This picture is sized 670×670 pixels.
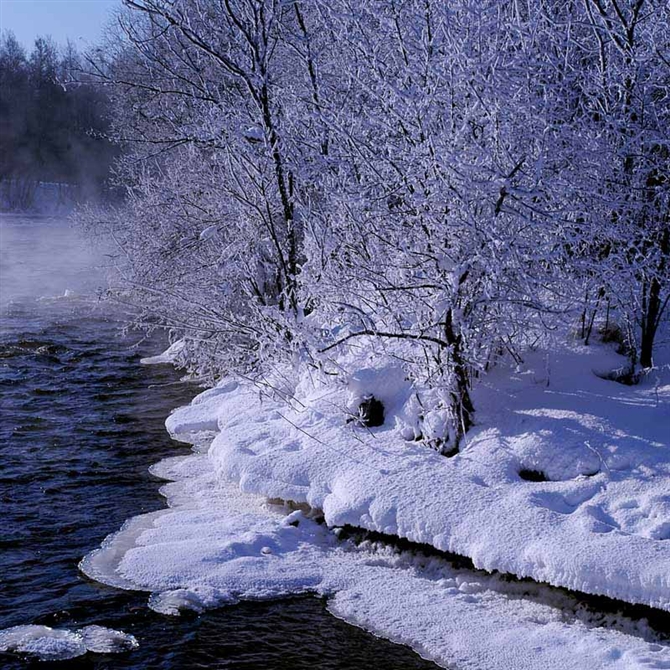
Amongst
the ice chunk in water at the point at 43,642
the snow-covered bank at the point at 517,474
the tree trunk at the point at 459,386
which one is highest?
the tree trunk at the point at 459,386

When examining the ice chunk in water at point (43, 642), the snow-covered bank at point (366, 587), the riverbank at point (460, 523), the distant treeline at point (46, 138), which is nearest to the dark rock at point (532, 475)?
the riverbank at point (460, 523)

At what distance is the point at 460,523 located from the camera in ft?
24.1

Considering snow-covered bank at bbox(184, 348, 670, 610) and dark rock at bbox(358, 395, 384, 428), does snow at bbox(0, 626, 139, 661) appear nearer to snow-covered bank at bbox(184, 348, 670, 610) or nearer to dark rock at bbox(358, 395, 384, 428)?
snow-covered bank at bbox(184, 348, 670, 610)

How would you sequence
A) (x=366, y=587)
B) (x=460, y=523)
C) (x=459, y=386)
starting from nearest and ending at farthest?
1. (x=366, y=587)
2. (x=460, y=523)
3. (x=459, y=386)

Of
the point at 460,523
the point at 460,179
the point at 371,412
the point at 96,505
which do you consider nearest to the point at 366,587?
the point at 460,523

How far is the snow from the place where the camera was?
6062mm

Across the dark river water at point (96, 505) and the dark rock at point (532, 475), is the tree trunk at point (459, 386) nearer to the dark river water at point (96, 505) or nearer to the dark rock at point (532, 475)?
the dark rock at point (532, 475)

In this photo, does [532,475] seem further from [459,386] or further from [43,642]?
[43,642]

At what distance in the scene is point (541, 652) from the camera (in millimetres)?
6035

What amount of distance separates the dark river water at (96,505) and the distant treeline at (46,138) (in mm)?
34181

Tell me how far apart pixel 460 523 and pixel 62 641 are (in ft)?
11.0

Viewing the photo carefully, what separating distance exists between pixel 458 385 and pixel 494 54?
3.20 m

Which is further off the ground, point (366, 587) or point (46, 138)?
point (46, 138)

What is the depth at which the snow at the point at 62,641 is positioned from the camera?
6.06m
